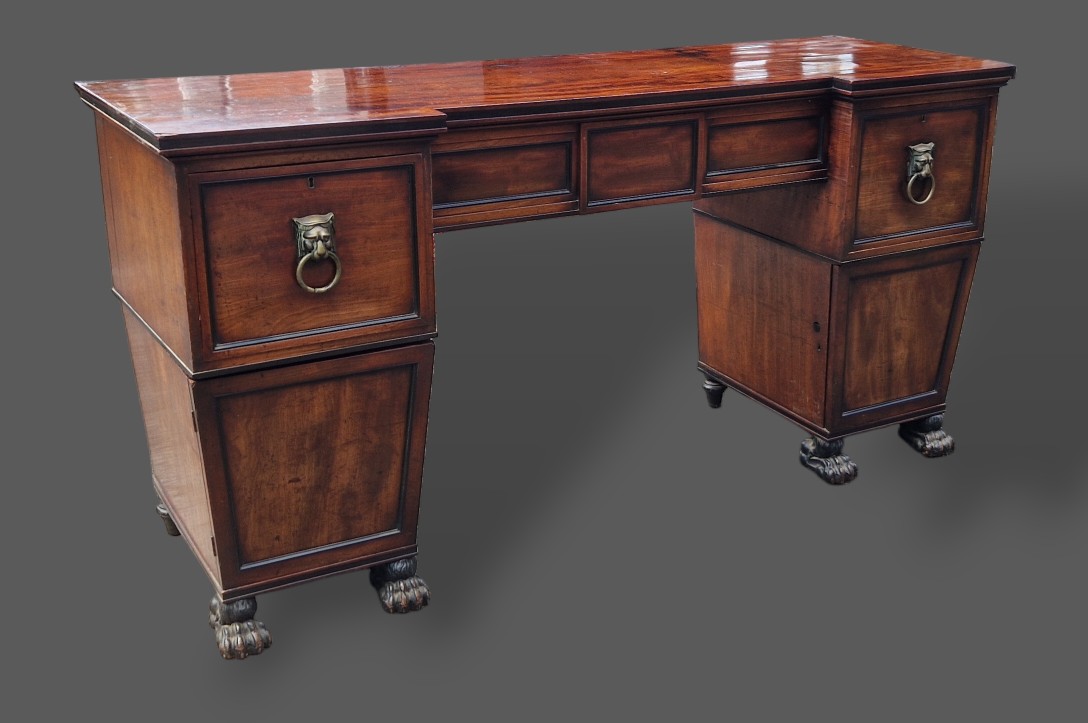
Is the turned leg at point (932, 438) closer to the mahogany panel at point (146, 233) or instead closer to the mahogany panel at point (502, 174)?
the mahogany panel at point (502, 174)

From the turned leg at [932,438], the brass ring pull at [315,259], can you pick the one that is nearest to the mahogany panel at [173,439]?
the brass ring pull at [315,259]

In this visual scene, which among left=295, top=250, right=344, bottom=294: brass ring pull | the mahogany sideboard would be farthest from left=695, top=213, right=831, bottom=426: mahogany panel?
left=295, top=250, right=344, bottom=294: brass ring pull

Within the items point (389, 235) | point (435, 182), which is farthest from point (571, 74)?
point (389, 235)

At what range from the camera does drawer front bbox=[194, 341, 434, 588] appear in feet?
9.18

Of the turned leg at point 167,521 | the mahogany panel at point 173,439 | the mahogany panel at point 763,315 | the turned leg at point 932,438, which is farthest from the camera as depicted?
the turned leg at point 932,438

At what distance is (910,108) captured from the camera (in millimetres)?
3354

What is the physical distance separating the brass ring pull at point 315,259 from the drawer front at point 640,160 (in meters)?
0.63

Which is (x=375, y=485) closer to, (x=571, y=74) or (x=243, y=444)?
(x=243, y=444)

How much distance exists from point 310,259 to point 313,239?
4 centimetres

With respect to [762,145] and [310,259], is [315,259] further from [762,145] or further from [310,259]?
[762,145]

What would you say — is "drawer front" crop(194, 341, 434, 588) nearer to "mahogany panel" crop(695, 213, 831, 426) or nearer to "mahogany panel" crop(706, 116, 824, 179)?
"mahogany panel" crop(706, 116, 824, 179)

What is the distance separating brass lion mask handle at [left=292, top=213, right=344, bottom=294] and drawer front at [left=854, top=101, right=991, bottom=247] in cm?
136

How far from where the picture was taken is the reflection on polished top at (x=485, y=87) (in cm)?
264

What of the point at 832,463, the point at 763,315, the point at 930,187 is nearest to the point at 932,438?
the point at 832,463
